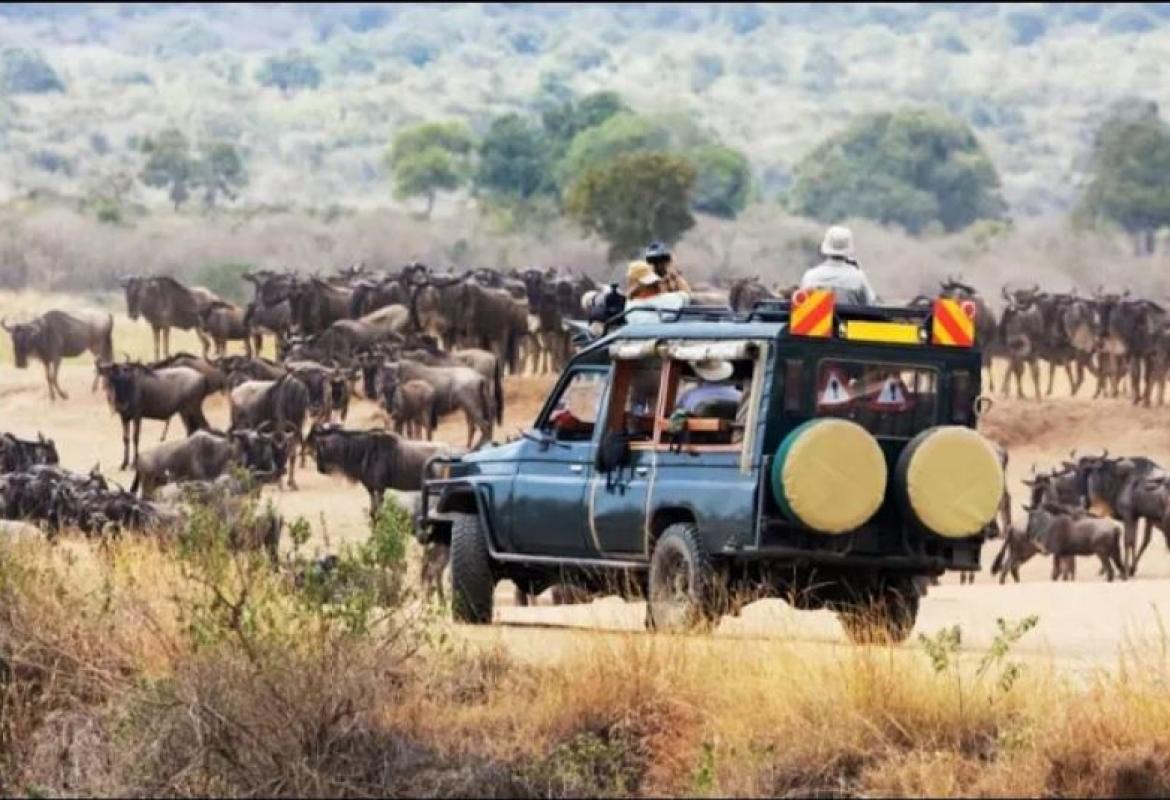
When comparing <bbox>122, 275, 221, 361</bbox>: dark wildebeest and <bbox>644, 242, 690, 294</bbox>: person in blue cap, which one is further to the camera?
<bbox>122, 275, 221, 361</bbox>: dark wildebeest

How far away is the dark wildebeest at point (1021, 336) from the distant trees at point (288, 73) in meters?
137

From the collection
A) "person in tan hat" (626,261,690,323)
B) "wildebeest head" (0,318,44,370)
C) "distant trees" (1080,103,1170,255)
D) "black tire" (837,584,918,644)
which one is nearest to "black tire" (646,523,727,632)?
"black tire" (837,584,918,644)

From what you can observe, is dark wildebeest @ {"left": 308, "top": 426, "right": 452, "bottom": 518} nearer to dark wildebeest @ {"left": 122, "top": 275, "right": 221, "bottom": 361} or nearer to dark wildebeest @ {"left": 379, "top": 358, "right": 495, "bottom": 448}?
dark wildebeest @ {"left": 379, "top": 358, "right": 495, "bottom": 448}

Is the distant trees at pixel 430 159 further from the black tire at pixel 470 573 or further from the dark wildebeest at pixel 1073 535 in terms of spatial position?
the black tire at pixel 470 573

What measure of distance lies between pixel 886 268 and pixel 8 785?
76.1 metres

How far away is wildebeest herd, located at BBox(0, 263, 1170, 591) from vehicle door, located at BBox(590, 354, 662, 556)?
3.64 metres

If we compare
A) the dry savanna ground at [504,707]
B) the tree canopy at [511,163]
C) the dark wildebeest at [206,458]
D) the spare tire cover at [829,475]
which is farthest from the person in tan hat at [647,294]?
the tree canopy at [511,163]

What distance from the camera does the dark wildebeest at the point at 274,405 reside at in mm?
42844

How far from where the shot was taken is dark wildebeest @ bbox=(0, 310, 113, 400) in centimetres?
4950

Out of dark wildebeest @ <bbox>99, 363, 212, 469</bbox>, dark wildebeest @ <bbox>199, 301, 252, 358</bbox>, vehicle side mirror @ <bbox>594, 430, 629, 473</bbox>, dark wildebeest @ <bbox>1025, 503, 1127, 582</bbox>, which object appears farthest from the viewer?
dark wildebeest @ <bbox>199, 301, 252, 358</bbox>

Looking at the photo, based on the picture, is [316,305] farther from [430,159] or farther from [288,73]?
[288,73]

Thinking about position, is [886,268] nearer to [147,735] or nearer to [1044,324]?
[1044,324]

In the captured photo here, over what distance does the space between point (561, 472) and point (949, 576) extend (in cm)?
1848

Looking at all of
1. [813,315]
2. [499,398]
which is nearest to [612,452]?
[813,315]
